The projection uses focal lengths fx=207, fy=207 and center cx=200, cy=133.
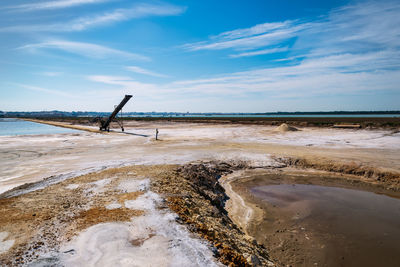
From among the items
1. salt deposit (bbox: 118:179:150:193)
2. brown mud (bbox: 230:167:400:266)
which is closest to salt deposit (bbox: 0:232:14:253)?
salt deposit (bbox: 118:179:150:193)

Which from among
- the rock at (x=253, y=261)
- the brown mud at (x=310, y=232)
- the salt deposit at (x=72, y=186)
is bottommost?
the brown mud at (x=310, y=232)

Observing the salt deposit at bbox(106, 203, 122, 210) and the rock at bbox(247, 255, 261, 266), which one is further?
the salt deposit at bbox(106, 203, 122, 210)

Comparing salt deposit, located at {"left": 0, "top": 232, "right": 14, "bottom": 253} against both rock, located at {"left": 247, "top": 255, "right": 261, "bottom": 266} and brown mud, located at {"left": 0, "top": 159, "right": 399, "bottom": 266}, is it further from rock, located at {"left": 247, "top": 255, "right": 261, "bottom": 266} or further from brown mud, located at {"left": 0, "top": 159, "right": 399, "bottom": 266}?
rock, located at {"left": 247, "top": 255, "right": 261, "bottom": 266}

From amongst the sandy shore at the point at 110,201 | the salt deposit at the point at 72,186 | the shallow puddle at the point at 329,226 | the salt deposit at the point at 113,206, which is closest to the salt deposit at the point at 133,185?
the sandy shore at the point at 110,201

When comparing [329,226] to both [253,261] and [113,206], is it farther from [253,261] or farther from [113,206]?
[113,206]

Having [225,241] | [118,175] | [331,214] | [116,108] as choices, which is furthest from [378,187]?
[116,108]

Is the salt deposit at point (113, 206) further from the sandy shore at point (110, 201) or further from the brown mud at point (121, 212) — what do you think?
the brown mud at point (121, 212)

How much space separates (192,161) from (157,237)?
9682mm

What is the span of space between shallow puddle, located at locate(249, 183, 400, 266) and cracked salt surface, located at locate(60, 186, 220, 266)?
3016 mm

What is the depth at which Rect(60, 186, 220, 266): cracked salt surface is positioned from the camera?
4242 mm

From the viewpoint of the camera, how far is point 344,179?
40.5 feet

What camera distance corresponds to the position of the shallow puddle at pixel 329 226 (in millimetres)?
6008

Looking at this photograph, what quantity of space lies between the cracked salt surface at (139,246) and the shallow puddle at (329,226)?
3.02 metres

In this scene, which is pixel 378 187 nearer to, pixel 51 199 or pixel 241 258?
pixel 241 258
